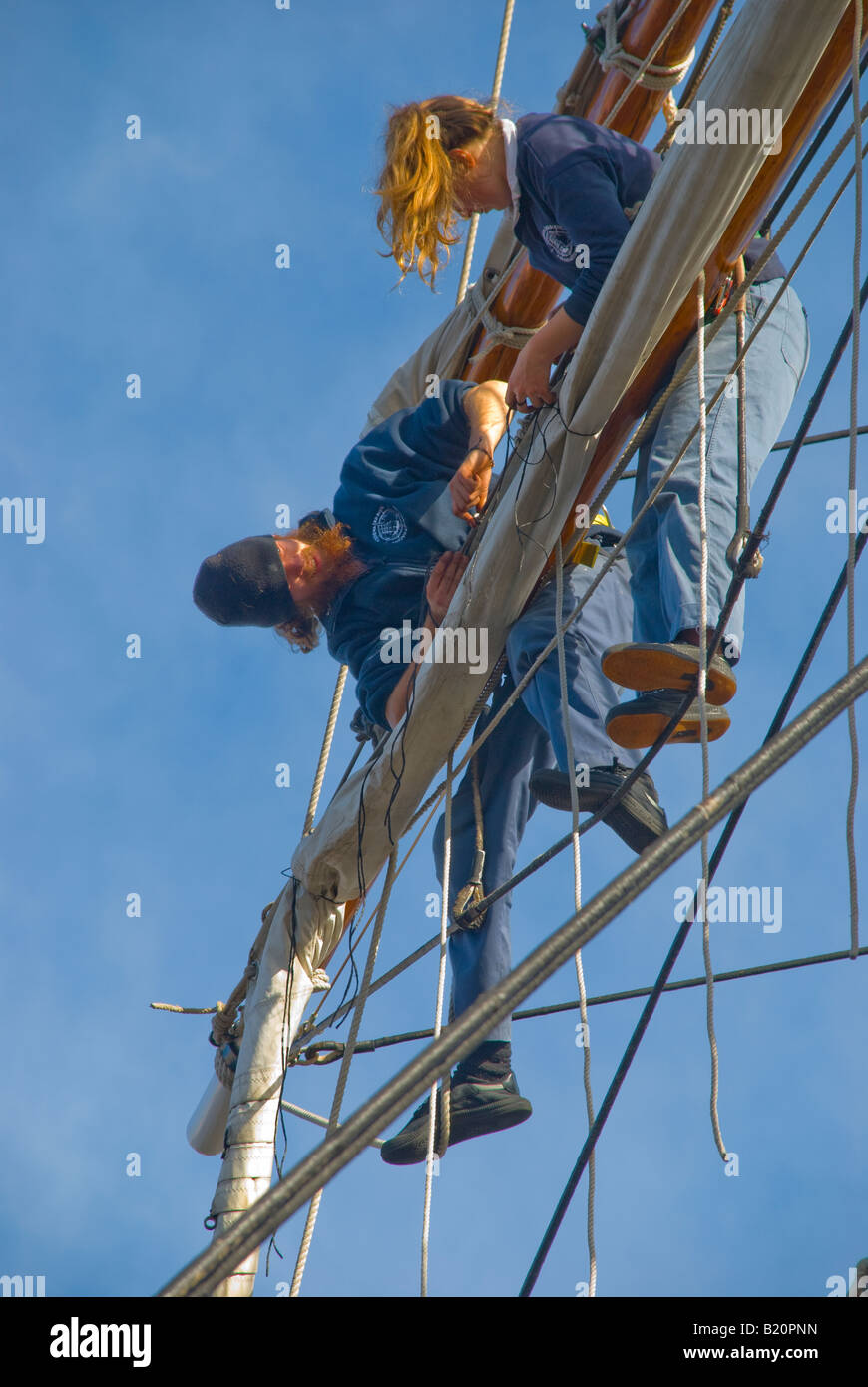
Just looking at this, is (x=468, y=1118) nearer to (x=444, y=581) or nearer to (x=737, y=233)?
(x=444, y=581)

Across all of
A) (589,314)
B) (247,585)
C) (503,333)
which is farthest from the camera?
(503,333)

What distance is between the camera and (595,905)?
5.71 ft

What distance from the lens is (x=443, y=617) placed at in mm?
3834

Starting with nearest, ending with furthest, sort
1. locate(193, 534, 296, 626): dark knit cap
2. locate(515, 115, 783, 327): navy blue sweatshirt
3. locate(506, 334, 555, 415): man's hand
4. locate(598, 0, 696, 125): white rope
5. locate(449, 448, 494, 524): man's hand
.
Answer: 1. locate(515, 115, 783, 327): navy blue sweatshirt
2. locate(506, 334, 555, 415): man's hand
3. locate(449, 448, 494, 524): man's hand
4. locate(193, 534, 296, 626): dark knit cap
5. locate(598, 0, 696, 125): white rope

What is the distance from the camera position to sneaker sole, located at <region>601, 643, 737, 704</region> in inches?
112

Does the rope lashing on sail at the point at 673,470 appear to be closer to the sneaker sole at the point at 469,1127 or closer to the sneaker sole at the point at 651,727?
the sneaker sole at the point at 651,727

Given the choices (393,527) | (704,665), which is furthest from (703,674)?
(393,527)

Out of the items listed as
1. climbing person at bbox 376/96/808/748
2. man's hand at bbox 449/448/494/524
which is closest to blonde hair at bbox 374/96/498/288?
climbing person at bbox 376/96/808/748

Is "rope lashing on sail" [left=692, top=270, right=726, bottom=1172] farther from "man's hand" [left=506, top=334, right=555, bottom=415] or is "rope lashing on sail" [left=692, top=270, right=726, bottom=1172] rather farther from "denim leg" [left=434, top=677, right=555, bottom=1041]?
"denim leg" [left=434, top=677, right=555, bottom=1041]

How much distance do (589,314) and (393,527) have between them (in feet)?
3.55

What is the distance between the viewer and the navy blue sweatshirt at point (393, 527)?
4.18 meters

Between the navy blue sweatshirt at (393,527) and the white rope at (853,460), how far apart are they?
163cm

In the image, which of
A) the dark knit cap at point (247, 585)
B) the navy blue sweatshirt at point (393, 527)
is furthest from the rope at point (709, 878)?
the dark knit cap at point (247, 585)
